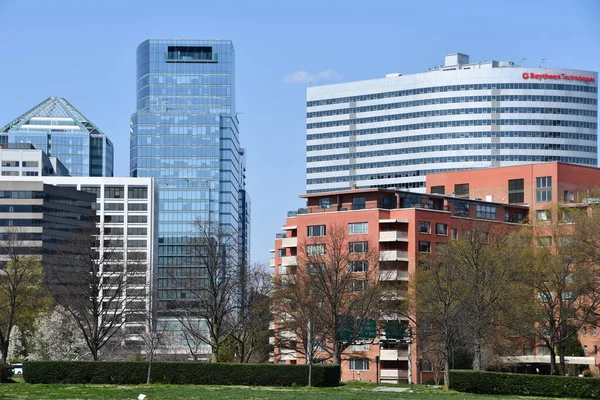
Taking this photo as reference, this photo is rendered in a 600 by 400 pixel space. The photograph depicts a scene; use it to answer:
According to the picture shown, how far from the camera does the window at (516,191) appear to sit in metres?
166

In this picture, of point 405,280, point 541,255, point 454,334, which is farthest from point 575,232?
point 405,280

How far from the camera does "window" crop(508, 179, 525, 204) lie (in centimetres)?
16612

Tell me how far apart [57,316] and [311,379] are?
2482 inches

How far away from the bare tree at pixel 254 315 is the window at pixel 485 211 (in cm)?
3543

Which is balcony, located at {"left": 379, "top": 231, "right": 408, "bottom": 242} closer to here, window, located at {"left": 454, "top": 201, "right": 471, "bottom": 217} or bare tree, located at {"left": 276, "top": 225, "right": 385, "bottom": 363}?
bare tree, located at {"left": 276, "top": 225, "right": 385, "bottom": 363}

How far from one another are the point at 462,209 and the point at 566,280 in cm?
3727

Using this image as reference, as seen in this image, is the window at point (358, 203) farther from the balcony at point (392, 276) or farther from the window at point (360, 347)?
A: the window at point (360, 347)

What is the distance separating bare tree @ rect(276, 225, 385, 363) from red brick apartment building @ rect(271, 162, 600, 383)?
4931 millimetres

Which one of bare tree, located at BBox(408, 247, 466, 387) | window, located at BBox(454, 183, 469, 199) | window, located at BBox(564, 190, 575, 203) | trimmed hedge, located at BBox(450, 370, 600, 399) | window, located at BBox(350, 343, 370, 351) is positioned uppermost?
window, located at BBox(454, 183, 469, 199)

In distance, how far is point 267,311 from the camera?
12438 cm

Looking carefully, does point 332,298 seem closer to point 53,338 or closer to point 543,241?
point 543,241

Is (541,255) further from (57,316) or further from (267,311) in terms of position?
(57,316)

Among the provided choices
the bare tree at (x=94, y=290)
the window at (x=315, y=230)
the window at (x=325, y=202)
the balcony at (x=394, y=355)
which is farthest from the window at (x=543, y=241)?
the bare tree at (x=94, y=290)

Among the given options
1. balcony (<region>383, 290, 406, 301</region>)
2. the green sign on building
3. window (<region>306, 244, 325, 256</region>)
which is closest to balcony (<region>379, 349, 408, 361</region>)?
balcony (<region>383, 290, 406, 301</region>)
